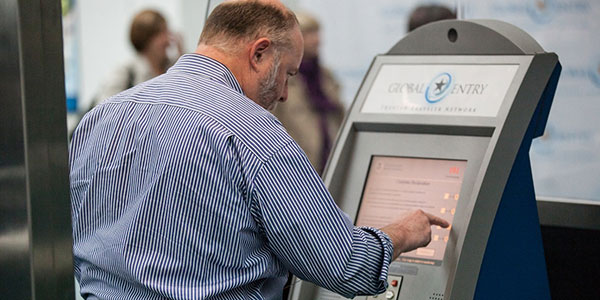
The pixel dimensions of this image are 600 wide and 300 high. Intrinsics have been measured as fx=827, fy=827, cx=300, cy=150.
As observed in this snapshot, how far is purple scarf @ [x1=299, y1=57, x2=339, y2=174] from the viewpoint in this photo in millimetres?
3051

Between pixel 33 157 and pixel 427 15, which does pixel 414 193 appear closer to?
pixel 427 15

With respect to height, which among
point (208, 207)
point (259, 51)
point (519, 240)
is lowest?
point (519, 240)

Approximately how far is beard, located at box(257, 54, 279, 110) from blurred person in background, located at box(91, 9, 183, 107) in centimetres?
231

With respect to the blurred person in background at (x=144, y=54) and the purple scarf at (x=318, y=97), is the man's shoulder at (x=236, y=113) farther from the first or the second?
the blurred person in background at (x=144, y=54)

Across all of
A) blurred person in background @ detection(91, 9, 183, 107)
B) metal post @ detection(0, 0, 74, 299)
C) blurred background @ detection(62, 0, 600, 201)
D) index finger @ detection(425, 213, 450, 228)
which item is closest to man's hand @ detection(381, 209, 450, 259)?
index finger @ detection(425, 213, 450, 228)

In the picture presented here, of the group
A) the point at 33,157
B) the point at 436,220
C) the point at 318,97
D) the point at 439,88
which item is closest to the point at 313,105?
the point at 318,97

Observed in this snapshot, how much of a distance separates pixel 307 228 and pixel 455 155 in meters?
0.54

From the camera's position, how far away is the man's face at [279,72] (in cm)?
175

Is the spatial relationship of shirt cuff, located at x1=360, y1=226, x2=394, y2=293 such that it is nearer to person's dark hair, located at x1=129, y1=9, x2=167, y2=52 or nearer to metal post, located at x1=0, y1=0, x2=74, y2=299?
metal post, located at x1=0, y1=0, x2=74, y2=299

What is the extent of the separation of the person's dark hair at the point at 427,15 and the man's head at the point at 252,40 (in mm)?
1159

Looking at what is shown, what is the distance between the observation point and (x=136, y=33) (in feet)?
13.3

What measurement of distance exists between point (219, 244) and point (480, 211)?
1.99 ft

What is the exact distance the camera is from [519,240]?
6.28ft

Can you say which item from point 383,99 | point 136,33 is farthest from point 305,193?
point 136,33
